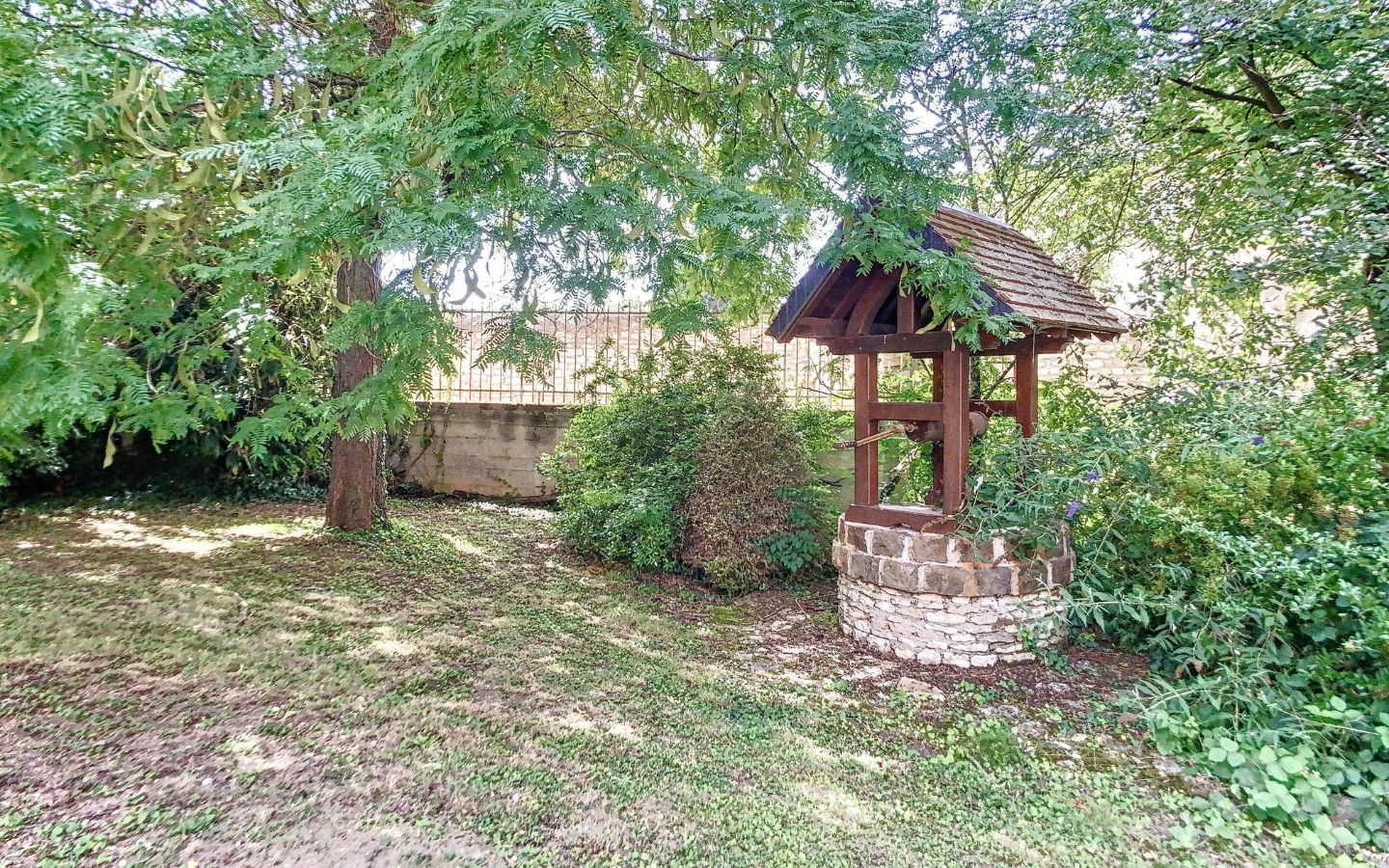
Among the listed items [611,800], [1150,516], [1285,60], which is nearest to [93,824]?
[611,800]

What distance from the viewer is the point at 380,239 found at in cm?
257

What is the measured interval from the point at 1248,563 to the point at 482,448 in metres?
7.73

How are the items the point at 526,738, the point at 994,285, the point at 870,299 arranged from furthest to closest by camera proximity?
1. the point at 870,299
2. the point at 994,285
3. the point at 526,738

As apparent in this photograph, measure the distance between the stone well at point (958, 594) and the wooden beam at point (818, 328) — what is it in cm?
125

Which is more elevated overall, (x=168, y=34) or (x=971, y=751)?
(x=168, y=34)

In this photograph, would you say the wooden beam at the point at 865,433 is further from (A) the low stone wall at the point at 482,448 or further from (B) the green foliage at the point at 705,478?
(A) the low stone wall at the point at 482,448

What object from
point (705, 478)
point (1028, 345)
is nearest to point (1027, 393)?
point (1028, 345)

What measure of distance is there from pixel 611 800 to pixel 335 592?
326 centimetres

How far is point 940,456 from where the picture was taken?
182 inches

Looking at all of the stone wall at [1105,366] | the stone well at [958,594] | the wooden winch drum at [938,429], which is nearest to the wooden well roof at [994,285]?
the wooden winch drum at [938,429]

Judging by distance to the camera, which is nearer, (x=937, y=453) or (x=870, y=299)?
(x=870, y=299)

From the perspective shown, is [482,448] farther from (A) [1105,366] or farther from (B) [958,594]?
(A) [1105,366]

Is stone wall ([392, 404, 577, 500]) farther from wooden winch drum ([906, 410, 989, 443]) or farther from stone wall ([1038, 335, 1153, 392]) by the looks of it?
stone wall ([1038, 335, 1153, 392])

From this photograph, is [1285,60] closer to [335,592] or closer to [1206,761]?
[1206,761]
